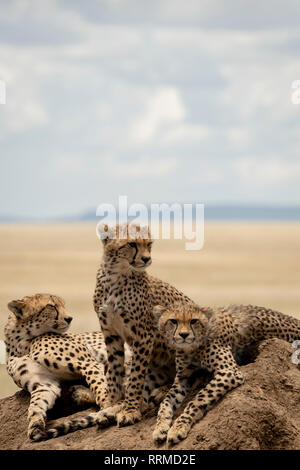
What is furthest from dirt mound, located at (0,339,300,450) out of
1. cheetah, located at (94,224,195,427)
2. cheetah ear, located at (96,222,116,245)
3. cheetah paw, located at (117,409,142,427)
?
cheetah ear, located at (96,222,116,245)

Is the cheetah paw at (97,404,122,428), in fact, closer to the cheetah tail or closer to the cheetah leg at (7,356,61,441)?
the cheetah tail

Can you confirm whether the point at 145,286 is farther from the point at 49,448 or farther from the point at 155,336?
the point at 49,448

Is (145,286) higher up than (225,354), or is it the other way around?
(145,286)

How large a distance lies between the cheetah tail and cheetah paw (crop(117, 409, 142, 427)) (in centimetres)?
23

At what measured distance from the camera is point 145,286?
5.63 meters

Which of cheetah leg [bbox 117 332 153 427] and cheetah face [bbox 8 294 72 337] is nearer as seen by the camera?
cheetah leg [bbox 117 332 153 427]

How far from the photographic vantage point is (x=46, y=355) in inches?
239

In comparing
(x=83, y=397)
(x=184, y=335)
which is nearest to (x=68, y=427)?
(x=83, y=397)

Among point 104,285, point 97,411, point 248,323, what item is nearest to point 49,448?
point 97,411

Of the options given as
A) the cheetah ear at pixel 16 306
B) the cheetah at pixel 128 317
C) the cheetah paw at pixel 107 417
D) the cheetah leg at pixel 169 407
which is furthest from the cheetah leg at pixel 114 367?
the cheetah ear at pixel 16 306

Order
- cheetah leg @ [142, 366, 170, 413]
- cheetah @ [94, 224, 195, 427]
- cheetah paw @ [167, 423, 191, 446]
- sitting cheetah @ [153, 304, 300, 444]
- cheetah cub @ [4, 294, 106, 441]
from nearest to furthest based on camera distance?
1. cheetah paw @ [167, 423, 191, 446]
2. sitting cheetah @ [153, 304, 300, 444]
3. cheetah @ [94, 224, 195, 427]
4. cheetah leg @ [142, 366, 170, 413]
5. cheetah cub @ [4, 294, 106, 441]

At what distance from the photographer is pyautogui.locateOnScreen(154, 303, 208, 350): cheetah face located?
526 cm
